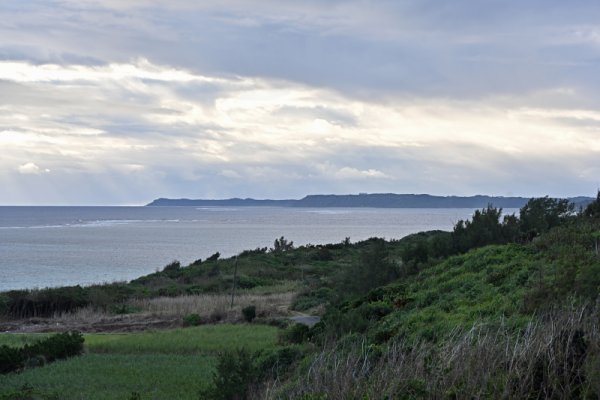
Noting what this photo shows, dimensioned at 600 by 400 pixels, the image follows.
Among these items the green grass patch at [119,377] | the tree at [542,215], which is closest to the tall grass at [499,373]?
the green grass patch at [119,377]

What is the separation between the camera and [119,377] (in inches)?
696

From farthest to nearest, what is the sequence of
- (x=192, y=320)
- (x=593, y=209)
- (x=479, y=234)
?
(x=479, y=234) → (x=192, y=320) → (x=593, y=209)

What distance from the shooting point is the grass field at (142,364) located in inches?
639

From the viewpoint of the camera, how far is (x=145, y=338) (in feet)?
81.1

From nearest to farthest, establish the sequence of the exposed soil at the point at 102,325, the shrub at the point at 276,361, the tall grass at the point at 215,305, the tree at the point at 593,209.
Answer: the shrub at the point at 276,361, the tree at the point at 593,209, the exposed soil at the point at 102,325, the tall grass at the point at 215,305

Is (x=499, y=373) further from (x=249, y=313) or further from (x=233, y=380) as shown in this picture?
(x=249, y=313)

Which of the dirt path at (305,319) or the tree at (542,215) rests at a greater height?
the tree at (542,215)

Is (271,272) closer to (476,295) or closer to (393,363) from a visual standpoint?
(476,295)

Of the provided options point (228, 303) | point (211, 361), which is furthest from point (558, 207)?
point (211, 361)

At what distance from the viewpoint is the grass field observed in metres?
16.2

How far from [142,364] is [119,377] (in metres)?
1.96

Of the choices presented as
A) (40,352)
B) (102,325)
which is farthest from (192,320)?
(40,352)

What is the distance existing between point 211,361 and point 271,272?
32231mm

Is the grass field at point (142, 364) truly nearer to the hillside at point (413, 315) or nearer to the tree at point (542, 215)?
the hillside at point (413, 315)
